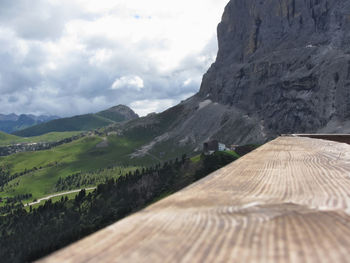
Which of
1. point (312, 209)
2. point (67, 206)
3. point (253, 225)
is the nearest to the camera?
point (253, 225)

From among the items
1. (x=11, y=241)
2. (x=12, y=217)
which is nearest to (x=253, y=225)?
(x=11, y=241)

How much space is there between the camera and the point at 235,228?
190 centimetres

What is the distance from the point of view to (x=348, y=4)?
614 ft

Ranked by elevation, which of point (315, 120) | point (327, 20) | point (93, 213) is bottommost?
point (93, 213)

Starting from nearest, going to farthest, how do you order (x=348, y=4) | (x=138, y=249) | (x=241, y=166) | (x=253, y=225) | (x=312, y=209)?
(x=138, y=249)
(x=253, y=225)
(x=312, y=209)
(x=241, y=166)
(x=348, y=4)

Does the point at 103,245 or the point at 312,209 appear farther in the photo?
the point at 312,209

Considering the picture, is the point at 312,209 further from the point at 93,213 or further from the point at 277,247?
the point at 93,213

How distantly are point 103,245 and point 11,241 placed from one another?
162 metres

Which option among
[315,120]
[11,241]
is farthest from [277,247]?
[315,120]

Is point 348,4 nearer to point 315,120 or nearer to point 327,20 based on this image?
point 327,20

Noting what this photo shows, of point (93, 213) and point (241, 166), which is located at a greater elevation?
point (241, 166)

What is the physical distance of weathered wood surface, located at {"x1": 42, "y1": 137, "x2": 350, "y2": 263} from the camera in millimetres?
1567

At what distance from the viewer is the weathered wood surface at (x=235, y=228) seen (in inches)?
61.7

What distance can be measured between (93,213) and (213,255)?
479 ft
